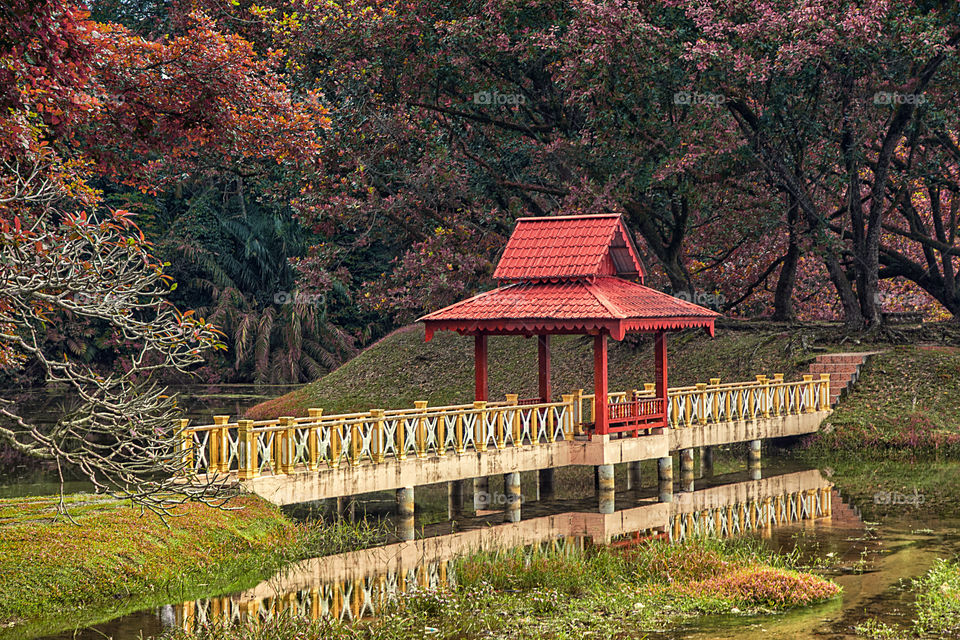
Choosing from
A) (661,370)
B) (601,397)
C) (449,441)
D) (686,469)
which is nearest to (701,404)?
(686,469)

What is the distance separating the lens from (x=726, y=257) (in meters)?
41.5

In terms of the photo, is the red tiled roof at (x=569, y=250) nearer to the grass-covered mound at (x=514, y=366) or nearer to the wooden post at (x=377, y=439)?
the wooden post at (x=377, y=439)

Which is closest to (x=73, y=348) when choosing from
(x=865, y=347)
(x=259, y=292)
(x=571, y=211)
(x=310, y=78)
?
(x=259, y=292)

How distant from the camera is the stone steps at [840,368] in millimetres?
34531

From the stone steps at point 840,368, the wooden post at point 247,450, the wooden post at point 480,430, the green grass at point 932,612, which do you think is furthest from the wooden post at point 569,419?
the stone steps at point 840,368

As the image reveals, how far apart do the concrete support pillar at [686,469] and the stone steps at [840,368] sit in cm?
833

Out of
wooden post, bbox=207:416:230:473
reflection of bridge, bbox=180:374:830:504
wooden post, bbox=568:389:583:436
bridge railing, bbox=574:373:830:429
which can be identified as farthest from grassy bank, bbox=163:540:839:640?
bridge railing, bbox=574:373:830:429

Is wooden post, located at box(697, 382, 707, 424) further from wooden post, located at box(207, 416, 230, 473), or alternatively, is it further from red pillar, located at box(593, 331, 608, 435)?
wooden post, located at box(207, 416, 230, 473)

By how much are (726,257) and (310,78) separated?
1573 centimetres

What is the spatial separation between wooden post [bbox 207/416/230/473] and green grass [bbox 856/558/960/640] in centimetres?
1019

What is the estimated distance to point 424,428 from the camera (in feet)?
72.6

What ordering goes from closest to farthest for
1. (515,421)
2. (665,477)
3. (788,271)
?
(515,421)
(665,477)
(788,271)

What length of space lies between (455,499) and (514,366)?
61.0ft

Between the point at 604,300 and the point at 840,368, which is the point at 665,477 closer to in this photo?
the point at 604,300
